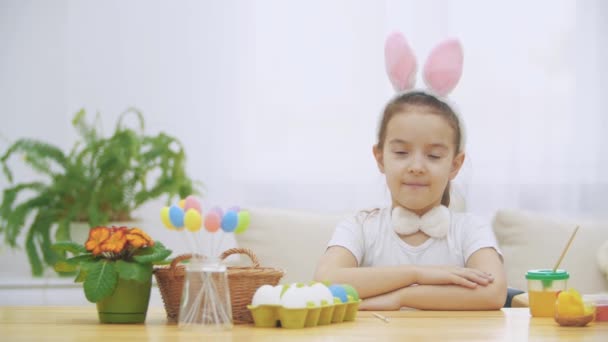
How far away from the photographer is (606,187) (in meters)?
3.88

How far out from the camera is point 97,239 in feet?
5.17

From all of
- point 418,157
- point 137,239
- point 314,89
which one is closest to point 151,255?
point 137,239

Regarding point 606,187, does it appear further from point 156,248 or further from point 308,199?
point 156,248

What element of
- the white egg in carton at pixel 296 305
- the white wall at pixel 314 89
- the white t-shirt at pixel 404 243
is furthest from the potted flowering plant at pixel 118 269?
the white wall at pixel 314 89

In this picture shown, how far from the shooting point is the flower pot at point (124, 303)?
5.18ft

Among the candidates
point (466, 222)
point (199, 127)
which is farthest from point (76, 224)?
point (466, 222)

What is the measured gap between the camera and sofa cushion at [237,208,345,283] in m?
2.93

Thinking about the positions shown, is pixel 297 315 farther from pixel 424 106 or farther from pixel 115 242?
pixel 424 106

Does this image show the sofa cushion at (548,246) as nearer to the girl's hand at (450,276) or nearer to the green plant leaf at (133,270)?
the girl's hand at (450,276)

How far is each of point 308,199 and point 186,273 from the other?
243cm

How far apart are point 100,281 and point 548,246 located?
6.58ft

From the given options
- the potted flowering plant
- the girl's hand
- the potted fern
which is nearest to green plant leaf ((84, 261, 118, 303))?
the potted flowering plant

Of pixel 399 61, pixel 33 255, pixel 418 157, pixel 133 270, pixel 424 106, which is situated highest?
pixel 399 61

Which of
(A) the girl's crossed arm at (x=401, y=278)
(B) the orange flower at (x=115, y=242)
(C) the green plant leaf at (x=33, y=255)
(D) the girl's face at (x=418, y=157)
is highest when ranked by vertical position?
(D) the girl's face at (x=418, y=157)
